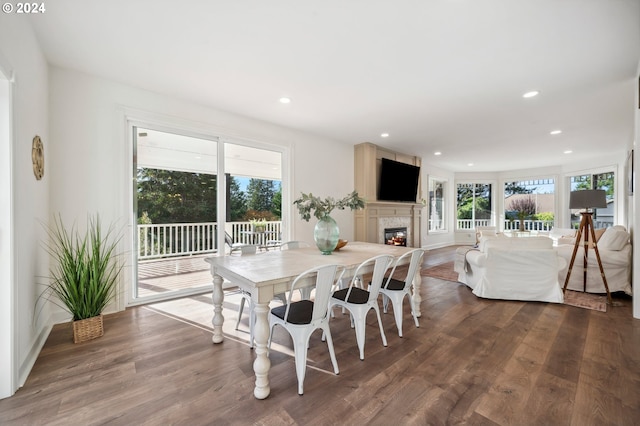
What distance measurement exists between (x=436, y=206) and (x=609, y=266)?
5.19 meters

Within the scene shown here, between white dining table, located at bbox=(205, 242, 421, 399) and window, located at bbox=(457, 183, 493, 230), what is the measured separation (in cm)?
750

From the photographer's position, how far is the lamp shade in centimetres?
400

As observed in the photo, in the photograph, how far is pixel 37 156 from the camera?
2.24 metres

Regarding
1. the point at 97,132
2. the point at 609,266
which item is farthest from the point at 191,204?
the point at 609,266

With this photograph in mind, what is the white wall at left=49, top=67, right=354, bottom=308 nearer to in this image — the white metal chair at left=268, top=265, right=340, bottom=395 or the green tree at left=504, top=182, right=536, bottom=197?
the white metal chair at left=268, top=265, right=340, bottom=395

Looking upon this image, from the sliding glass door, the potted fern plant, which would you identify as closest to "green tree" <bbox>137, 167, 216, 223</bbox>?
the sliding glass door

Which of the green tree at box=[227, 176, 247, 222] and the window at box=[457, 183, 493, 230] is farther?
the window at box=[457, 183, 493, 230]

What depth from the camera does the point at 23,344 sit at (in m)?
1.92

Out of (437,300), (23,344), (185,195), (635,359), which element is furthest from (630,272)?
(23,344)

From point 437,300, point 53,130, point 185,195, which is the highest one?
point 53,130

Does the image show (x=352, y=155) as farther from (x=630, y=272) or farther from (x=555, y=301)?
(x=630, y=272)

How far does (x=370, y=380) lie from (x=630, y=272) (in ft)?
13.8

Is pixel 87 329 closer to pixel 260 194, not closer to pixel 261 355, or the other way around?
pixel 261 355

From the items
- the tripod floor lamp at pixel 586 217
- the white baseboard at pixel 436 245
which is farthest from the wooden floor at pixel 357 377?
the white baseboard at pixel 436 245
